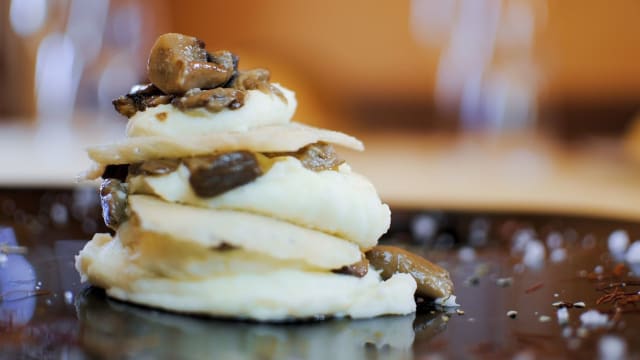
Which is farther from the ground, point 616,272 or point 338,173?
point 338,173

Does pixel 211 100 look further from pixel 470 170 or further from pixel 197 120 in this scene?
pixel 470 170

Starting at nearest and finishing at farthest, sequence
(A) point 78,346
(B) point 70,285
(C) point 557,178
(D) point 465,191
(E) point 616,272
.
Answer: (A) point 78,346, (B) point 70,285, (E) point 616,272, (D) point 465,191, (C) point 557,178

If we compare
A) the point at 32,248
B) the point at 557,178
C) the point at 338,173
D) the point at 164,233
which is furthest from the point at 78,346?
the point at 557,178

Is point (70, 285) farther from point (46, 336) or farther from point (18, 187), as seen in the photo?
point (18, 187)

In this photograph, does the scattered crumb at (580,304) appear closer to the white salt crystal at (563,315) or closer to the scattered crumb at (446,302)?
the white salt crystal at (563,315)

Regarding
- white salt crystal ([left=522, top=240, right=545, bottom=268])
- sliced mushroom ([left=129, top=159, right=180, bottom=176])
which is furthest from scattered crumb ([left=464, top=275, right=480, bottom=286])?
sliced mushroom ([left=129, top=159, right=180, bottom=176])

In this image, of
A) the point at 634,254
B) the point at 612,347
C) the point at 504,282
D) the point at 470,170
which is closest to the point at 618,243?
the point at 634,254

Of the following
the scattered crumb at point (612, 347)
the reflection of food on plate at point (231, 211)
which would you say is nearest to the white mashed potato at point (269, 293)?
the reflection of food on plate at point (231, 211)
